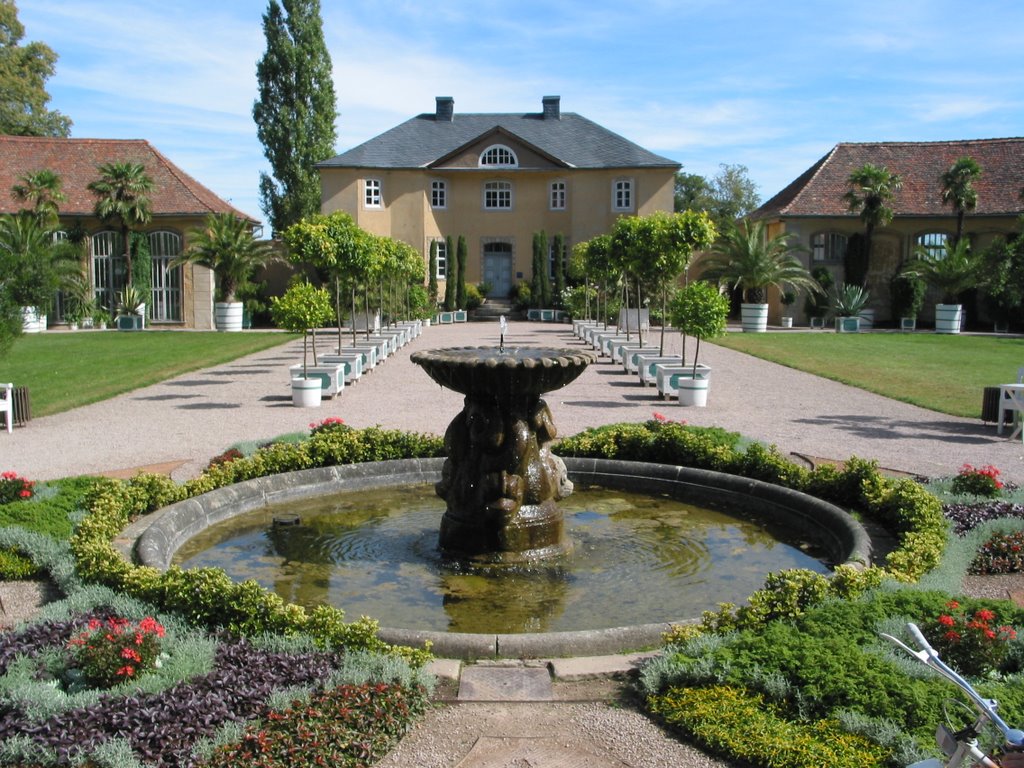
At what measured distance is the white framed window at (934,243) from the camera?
38594 mm

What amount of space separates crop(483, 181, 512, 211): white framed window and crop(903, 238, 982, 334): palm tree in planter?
1724 cm

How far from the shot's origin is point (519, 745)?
14.9 feet

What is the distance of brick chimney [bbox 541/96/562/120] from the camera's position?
45.4 metres

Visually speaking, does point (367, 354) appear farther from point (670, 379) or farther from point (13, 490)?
point (13, 490)

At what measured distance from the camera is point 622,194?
42.1 metres

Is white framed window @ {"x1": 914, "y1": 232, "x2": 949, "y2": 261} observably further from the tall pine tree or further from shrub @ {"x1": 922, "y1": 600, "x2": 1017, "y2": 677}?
shrub @ {"x1": 922, "y1": 600, "x2": 1017, "y2": 677}

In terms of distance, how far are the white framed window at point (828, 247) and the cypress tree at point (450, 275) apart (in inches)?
Result: 590

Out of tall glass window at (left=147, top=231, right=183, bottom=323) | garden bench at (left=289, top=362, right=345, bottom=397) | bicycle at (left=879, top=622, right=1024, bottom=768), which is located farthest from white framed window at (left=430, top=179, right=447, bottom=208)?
bicycle at (left=879, top=622, right=1024, bottom=768)

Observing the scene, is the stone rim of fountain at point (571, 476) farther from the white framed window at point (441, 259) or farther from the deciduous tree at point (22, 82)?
the deciduous tree at point (22, 82)

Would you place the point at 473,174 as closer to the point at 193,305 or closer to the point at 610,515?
the point at 193,305

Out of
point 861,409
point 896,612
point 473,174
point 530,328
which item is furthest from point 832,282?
point 896,612

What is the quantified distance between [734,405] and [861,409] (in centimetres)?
206

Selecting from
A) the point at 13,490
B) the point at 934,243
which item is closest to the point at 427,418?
the point at 13,490

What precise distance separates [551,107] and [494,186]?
5.31 m
